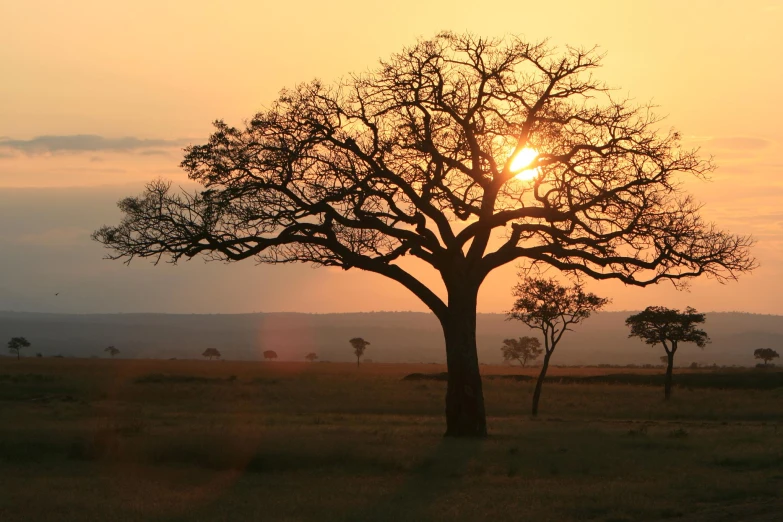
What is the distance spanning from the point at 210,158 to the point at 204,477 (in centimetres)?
857

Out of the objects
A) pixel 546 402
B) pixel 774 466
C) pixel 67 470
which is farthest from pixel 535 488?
pixel 546 402

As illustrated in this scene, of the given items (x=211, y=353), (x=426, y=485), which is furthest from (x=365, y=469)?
(x=211, y=353)

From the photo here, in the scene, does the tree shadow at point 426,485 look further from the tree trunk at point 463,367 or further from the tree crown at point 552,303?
the tree crown at point 552,303

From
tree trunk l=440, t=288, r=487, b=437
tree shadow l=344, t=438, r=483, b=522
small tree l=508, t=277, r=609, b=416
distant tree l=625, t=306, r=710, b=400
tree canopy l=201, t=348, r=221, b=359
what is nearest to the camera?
tree shadow l=344, t=438, r=483, b=522

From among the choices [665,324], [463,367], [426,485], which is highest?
[665,324]

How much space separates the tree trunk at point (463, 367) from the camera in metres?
22.7

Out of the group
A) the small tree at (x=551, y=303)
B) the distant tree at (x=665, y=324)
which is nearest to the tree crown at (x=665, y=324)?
the distant tree at (x=665, y=324)

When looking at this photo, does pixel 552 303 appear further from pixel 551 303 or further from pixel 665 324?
pixel 665 324

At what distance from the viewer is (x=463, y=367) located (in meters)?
22.8

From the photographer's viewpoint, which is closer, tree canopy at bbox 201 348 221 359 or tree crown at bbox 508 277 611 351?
tree crown at bbox 508 277 611 351

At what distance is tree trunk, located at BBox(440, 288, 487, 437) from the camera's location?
22.7 metres

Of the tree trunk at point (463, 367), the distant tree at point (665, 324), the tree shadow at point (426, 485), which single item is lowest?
the tree shadow at point (426, 485)

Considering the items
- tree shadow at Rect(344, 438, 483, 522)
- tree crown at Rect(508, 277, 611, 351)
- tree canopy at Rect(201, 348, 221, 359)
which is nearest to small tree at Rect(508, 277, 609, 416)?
tree crown at Rect(508, 277, 611, 351)

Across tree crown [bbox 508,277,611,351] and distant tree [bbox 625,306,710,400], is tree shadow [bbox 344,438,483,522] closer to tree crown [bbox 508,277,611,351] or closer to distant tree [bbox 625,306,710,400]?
tree crown [bbox 508,277,611,351]
